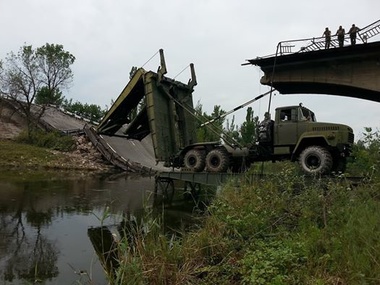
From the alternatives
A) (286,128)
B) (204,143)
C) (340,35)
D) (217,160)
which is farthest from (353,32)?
(217,160)

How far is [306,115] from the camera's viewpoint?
503 inches

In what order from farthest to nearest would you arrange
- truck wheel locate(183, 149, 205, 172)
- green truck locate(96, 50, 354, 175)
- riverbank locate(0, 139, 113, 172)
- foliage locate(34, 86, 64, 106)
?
foliage locate(34, 86, 64, 106), riverbank locate(0, 139, 113, 172), truck wheel locate(183, 149, 205, 172), green truck locate(96, 50, 354, 175)

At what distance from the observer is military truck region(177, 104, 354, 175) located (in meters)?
11.3

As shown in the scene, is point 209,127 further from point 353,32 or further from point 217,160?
point 353,32

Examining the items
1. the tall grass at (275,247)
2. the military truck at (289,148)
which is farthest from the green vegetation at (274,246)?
the military truck at (289,148)

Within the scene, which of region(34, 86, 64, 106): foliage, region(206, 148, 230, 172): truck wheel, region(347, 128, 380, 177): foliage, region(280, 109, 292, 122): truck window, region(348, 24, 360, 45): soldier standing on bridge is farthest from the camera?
region(34, 86, 64, 106): foliage

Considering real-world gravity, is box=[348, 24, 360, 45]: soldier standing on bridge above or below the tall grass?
above

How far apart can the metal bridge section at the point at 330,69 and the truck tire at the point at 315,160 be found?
5.60m

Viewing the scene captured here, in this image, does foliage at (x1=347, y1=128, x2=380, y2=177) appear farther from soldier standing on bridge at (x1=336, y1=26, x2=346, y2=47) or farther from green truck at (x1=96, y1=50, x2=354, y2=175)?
soldier standing on bridge at (x1=336, y1=26, x2=346, y2=47)

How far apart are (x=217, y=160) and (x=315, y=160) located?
12.6ft

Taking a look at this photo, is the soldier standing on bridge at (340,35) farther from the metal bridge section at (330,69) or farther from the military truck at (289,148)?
the military truck at (289,148)

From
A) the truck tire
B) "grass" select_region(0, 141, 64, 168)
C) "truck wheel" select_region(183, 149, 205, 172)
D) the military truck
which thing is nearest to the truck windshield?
the military truck

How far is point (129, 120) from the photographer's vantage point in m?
18.8

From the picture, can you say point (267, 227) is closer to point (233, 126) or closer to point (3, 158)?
point (3, 158)
